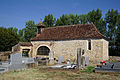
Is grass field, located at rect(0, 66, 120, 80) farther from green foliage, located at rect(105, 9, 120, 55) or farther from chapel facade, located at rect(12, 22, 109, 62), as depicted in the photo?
green foliage, located at rect(105, 9, 120, 55)

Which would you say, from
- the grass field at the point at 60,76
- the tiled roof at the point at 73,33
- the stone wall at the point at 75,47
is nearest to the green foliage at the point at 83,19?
the tiled roof at the point at 73,33

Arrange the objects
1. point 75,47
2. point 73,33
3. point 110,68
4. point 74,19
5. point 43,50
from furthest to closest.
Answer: point 74,19 → point 43,50 → point 73,33 → point 75,47 → point 110,68

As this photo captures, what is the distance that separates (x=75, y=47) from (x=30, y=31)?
84.8 ft

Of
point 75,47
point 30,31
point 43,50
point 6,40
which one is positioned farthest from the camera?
point 30,31

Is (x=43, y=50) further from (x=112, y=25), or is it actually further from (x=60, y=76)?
(x=112, y=25)

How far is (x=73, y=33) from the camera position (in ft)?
72.0

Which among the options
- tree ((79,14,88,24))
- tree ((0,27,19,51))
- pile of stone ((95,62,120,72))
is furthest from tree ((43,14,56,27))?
pile of stone ((95,62,120,72))

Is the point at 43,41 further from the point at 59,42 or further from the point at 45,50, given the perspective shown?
the point at 59,42

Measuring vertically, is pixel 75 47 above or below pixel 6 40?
below

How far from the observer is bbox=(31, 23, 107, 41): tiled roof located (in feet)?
65.3

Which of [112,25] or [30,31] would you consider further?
[30,31]

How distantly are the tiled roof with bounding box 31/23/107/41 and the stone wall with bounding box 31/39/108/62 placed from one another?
73 centimetres

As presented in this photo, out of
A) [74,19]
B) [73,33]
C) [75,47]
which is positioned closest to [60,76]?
[75,47]

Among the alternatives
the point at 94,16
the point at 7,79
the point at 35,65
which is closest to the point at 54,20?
the point at 94,16
